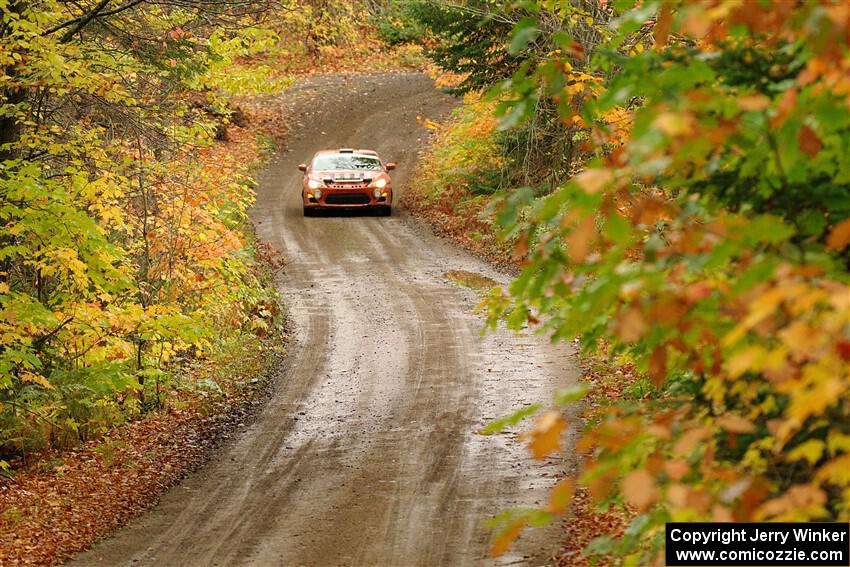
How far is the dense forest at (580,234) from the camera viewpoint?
9.23 feet

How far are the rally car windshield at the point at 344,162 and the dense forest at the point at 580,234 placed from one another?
86.7 inches

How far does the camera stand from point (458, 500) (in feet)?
30.5

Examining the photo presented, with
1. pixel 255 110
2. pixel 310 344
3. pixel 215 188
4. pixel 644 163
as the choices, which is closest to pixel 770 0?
pixel 644 163

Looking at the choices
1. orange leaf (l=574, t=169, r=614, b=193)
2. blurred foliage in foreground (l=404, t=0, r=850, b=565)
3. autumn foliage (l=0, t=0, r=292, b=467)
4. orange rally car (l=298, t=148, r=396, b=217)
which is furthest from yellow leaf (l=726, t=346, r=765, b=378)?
orange rally car (l=298, t=148, r=396, b=217)

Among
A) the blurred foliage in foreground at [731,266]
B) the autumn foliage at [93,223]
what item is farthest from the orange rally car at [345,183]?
the blurred foliage in foreground at [731,266]

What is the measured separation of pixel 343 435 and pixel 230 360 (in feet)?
12.9

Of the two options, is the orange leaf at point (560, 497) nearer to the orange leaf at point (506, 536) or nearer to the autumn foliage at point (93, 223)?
the orange leaf at point (506, 536)

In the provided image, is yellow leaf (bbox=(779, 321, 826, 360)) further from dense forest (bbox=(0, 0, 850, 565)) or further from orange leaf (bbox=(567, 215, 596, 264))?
orange leaf (bbox=(567, 215, 596, 264))

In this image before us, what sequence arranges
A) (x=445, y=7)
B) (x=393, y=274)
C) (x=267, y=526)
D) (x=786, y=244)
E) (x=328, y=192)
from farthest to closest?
(x=328, y=192), (x=393, y=274), (x=445, y=7), (x=267, y=526), (x=786, y=244)

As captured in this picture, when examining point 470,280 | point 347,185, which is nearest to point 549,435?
point 470,280

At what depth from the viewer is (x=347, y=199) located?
26234 mm

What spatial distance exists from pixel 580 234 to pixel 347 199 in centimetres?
2375

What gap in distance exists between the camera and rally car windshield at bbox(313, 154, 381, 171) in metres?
26.2

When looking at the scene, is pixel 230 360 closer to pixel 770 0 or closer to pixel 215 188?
pixel 215 188
